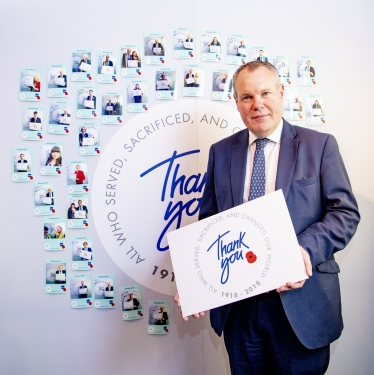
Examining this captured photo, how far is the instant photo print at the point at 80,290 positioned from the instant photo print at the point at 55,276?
44 millimetres

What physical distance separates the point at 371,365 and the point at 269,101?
1.62 meters

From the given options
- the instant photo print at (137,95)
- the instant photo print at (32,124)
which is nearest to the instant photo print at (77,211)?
the instant photo print at (32,124)

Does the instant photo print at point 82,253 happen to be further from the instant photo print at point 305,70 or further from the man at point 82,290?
the instant photo print at point 305,70

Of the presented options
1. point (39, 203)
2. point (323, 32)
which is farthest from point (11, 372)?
point (323, 32)

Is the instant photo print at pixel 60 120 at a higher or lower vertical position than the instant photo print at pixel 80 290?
higher

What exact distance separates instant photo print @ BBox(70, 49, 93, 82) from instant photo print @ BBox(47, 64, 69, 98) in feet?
0.17

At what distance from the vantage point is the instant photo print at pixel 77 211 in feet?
6.46

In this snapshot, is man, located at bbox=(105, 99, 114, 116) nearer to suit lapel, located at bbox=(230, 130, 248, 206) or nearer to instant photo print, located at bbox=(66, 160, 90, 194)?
instant photo print, located at bbox=(66, 160, 90, 194)

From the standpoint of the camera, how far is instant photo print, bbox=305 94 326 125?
2.00 metres

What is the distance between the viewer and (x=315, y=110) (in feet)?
6.57

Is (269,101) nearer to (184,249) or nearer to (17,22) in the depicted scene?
(184,249)

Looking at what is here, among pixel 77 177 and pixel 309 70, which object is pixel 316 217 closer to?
pixel 309 70

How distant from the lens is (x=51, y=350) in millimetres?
1989

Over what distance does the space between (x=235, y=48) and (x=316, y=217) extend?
1.07 m
